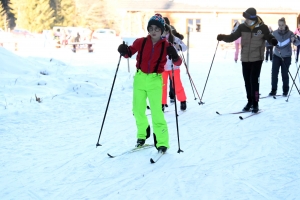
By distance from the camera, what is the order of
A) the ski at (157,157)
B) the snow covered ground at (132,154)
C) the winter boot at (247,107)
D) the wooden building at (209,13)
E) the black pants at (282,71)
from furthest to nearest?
the wooden building at (209,13) → the black pants at (282,71) → the winter boot at (247,107) → the ski at (157,157) → the snow covered ground at (132,154)

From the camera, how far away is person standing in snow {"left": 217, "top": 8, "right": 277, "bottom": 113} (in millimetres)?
6449

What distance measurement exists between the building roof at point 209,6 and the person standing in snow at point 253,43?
75.0ft

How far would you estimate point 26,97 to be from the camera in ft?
25.2

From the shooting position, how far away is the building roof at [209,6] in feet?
93.9

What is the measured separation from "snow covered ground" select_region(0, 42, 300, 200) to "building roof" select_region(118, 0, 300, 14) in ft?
70.5

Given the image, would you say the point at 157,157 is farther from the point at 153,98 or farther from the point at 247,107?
the point at 247,107

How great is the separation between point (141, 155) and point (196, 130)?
1.48 meters

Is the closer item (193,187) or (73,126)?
(193,187)

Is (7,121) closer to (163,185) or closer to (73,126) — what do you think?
(73,126)

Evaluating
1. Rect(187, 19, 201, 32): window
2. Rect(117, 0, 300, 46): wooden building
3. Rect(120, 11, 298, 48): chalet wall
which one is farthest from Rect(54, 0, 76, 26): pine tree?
Rect(187, 19, 201, 32): window

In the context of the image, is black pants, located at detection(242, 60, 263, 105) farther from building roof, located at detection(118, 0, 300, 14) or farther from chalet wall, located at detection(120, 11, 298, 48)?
building roof, located at detection(118, 0, 300, 14)

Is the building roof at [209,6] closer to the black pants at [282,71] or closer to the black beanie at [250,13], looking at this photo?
the black pants at [282,71]

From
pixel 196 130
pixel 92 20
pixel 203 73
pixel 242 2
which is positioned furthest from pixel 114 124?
pixel 92 20

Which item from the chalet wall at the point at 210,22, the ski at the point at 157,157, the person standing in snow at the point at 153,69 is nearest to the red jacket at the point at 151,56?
the person standing in snow at the point at 153,69
